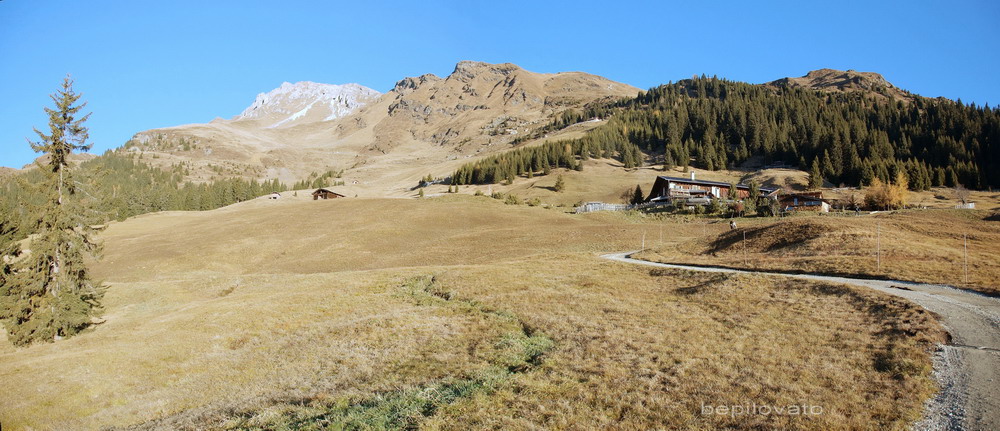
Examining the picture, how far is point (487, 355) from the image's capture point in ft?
60.6

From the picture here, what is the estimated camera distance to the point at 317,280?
45.7m

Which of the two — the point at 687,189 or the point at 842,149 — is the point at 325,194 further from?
the point at 842,149

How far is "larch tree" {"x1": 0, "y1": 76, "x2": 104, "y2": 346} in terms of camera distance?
91.8 feet

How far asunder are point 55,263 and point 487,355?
30263mm

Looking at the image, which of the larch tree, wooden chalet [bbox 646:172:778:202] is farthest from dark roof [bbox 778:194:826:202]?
the larch tree

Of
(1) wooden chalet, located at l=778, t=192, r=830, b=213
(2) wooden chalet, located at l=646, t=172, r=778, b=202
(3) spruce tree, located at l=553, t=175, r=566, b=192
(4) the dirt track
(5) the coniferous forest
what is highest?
(5) the coniferous forest

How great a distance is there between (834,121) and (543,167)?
376ft

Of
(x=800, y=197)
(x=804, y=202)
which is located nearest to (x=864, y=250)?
(x=804, y=202)

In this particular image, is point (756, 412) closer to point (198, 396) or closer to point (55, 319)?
point (198, 396)

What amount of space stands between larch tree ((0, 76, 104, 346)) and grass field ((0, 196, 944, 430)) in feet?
5.10

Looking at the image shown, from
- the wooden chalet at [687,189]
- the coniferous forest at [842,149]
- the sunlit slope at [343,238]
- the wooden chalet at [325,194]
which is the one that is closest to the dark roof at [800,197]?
the wooden chalet at [687,189]

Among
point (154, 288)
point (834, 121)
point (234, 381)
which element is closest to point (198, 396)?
point (234, 381)

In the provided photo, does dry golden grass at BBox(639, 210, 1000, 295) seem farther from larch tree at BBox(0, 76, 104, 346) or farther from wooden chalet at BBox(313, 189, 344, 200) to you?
wooden chalet at BBox(313, 189, 344, 200)

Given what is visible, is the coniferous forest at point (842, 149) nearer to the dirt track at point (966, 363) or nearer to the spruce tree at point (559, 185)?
the spruce tree at point (559, 185)
